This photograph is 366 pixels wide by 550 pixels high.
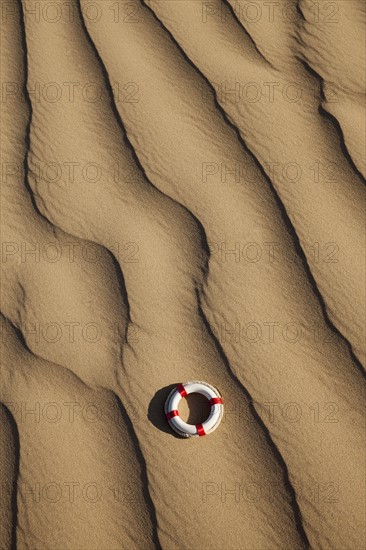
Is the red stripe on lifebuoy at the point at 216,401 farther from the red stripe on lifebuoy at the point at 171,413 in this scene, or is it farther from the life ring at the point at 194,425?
the red stripe on lifebuoy at the point at 171,413

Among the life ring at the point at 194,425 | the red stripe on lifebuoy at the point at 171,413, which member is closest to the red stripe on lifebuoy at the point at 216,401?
the life ring at the point at 194,425

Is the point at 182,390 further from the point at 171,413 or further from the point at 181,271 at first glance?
the point at 181,271

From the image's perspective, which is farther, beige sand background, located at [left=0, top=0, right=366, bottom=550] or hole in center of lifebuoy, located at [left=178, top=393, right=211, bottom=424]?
hole in center of lifebuoy, located at [left=178, top=393, right=211, bottom=424]

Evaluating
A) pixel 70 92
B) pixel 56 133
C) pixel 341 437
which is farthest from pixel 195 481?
pixel 70 92

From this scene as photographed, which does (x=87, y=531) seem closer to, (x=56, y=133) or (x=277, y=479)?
(x=277, y=479)

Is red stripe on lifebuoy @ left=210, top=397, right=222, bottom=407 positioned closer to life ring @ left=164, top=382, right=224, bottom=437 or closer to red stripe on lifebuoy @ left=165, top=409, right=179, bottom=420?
life ring @ left=164, top=382, right=224, bottom=437

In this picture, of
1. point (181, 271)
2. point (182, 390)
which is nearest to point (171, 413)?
point (182, 390)

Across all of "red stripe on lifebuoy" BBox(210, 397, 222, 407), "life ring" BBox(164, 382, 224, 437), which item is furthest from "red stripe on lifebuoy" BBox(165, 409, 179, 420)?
"red stripe on lifebuoy" BBox(210, 397, 222, 407)
